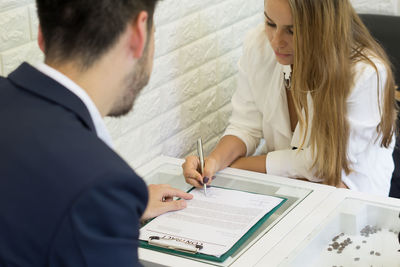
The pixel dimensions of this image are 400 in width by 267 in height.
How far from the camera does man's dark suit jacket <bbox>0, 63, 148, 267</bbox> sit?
775 mm

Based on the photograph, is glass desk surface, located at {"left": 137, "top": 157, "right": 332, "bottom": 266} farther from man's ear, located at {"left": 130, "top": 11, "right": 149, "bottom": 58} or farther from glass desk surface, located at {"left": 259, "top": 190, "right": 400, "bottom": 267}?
Answer: man's ear, located at {"left": 130, "top": 11, "right": 149, "bottom": 58}

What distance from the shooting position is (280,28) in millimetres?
1609

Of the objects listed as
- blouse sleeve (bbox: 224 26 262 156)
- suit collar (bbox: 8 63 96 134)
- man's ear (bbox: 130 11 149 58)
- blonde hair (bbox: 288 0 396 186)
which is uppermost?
man's ear (bbox: 130 11 149 58)

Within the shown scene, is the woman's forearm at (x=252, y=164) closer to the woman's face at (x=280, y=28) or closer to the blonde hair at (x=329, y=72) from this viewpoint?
the blonde hair at (x=329, y=72)

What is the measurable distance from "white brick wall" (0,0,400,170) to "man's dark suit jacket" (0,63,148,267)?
0.73 metres

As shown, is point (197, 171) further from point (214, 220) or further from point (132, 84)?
point (132, 84)

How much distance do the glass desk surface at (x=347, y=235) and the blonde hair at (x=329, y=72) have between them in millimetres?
218

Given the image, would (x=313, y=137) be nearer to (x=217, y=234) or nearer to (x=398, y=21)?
(x=217, y=234)

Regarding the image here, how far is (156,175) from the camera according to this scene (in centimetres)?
162

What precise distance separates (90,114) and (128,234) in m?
0.18

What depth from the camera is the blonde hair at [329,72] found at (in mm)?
1570

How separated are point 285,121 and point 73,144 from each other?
1097 mm

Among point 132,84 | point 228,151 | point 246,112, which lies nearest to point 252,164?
point 228,151

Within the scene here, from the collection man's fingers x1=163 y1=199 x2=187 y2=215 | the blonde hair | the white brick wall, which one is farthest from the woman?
the white brick wall
